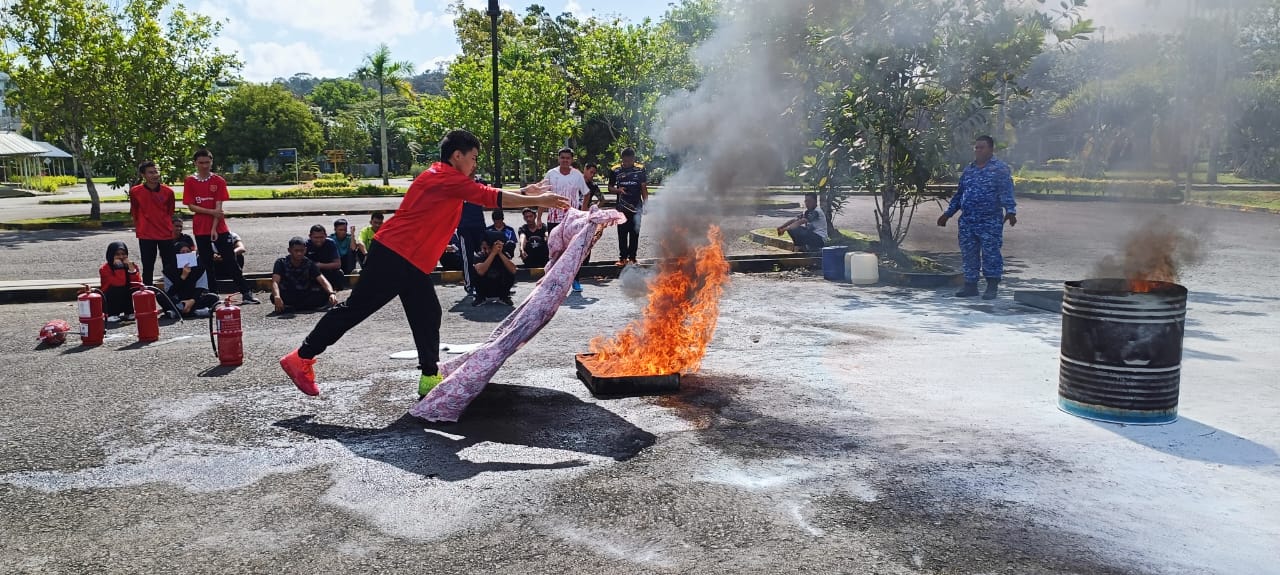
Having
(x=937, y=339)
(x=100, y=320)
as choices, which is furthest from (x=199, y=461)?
(x=937, y=339)

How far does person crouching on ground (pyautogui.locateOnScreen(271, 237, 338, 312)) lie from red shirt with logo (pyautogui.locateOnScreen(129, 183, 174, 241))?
58.7 inches

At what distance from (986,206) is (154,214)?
9.81m

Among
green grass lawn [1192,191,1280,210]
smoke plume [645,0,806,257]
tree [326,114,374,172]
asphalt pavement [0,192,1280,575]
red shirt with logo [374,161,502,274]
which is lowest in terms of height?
asphalt pavement [0,192,1280,575]

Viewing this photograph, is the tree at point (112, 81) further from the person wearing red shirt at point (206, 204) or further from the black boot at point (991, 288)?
the black boot at point (991, 288)

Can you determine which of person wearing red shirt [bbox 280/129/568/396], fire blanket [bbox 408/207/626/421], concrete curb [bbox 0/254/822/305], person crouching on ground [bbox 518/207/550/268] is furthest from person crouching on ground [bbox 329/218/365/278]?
person wearing red shirt [bbox 280/129/568/396]

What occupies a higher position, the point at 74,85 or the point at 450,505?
the point at 74,85

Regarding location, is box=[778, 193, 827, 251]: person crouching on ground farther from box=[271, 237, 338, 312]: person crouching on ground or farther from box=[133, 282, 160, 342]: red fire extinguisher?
box=[133, 282, 160, 342]: red fire extinguisher

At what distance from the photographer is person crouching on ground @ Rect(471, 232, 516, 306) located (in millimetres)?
10812

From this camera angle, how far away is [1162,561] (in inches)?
149

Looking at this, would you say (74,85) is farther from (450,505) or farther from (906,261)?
(450,505)

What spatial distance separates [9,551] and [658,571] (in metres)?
2.84

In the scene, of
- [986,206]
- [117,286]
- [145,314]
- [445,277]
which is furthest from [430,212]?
[986,206]

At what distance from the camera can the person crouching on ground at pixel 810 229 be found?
15.1m

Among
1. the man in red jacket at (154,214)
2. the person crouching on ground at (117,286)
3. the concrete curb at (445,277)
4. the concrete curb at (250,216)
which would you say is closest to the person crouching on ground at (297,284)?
the concrete curb at (445,277)
